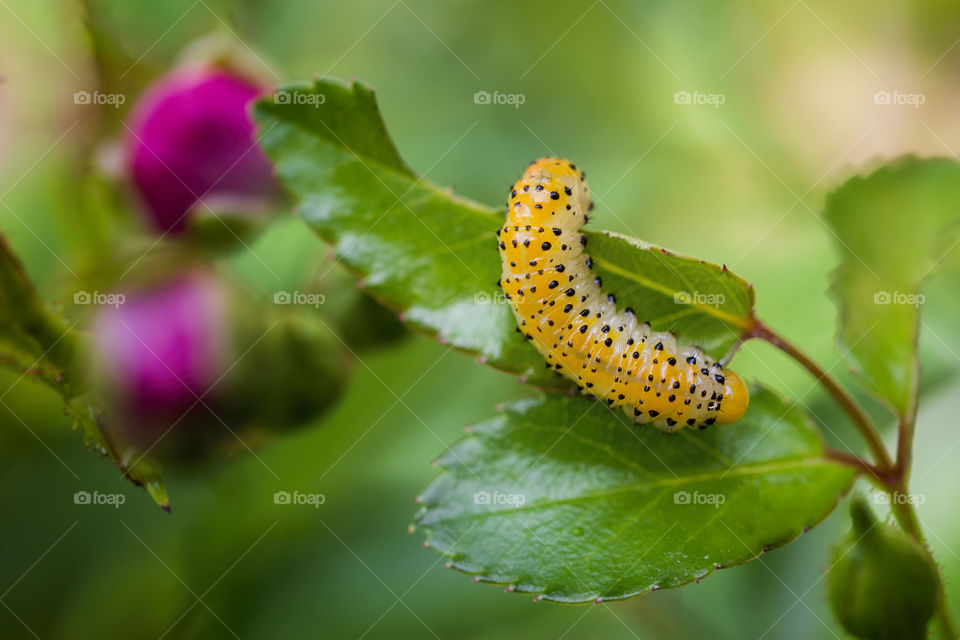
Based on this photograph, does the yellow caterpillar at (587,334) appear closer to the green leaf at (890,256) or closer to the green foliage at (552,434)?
the green foliage at (552,434)

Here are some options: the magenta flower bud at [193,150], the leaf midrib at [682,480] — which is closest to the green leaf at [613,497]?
the leaf midrib at [682,480]

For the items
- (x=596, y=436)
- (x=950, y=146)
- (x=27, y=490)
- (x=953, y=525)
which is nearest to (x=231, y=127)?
(x=596, y=436)

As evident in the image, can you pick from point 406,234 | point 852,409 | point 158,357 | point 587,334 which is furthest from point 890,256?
point 158,357

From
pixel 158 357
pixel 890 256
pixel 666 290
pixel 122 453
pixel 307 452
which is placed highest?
pixel 890 256

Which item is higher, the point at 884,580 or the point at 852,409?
the point at 852,409

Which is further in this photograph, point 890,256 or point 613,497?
point 890,256

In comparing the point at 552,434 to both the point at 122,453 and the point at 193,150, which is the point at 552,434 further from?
the point at 193,150
